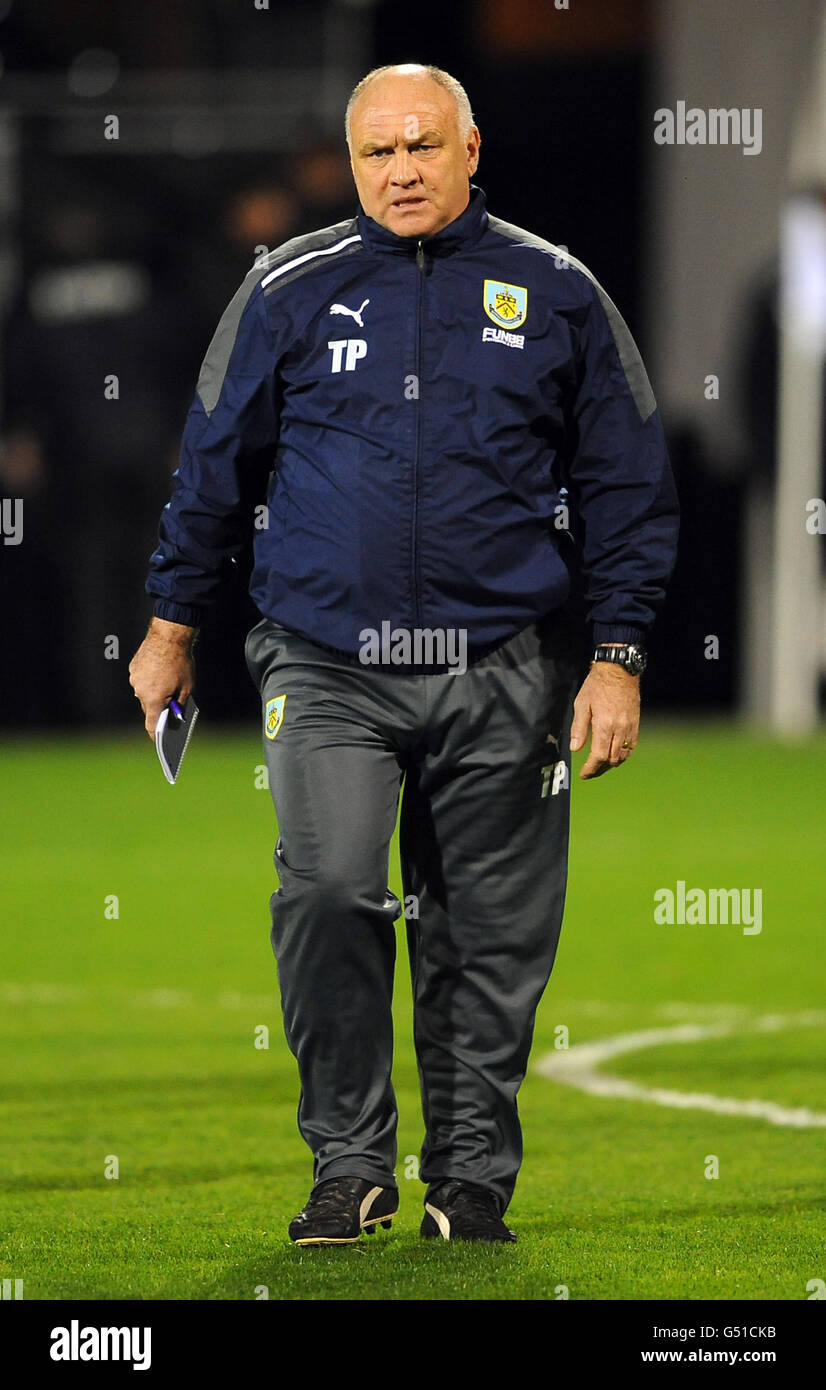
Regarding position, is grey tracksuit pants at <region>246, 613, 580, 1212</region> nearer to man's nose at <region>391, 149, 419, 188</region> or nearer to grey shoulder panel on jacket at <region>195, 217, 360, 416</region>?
grey shoulder panel on jacket at <region>195, 217, 360, 416</region>

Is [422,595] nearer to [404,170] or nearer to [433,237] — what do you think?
[433,237]

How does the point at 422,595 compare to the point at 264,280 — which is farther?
the point at 264,280

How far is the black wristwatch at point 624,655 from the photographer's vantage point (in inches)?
167

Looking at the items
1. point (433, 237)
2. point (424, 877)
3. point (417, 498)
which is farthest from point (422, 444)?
point (424, 877)

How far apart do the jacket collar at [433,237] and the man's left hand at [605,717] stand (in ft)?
2.53

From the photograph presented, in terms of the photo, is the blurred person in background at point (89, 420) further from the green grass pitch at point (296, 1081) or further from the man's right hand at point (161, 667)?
the man's right hand at point (161, 667)

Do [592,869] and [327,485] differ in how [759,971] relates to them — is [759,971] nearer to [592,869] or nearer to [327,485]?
[592,869]

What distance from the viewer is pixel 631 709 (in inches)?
167

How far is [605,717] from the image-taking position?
4184 millimetres

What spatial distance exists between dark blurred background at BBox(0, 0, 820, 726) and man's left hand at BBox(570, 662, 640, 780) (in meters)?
8.97

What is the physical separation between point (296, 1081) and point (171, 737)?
1982 mm

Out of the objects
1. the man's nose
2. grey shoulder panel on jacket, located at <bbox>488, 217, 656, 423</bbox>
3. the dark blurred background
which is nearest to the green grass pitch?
grey shoulder panel on jacket, located at <bbox>488, 217, 656, 423</bbox>

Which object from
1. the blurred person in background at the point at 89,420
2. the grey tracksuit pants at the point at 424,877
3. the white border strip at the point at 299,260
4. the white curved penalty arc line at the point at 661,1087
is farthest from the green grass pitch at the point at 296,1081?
the blurred person in background at the point at 89,420

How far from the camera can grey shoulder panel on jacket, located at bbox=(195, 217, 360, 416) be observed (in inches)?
165
